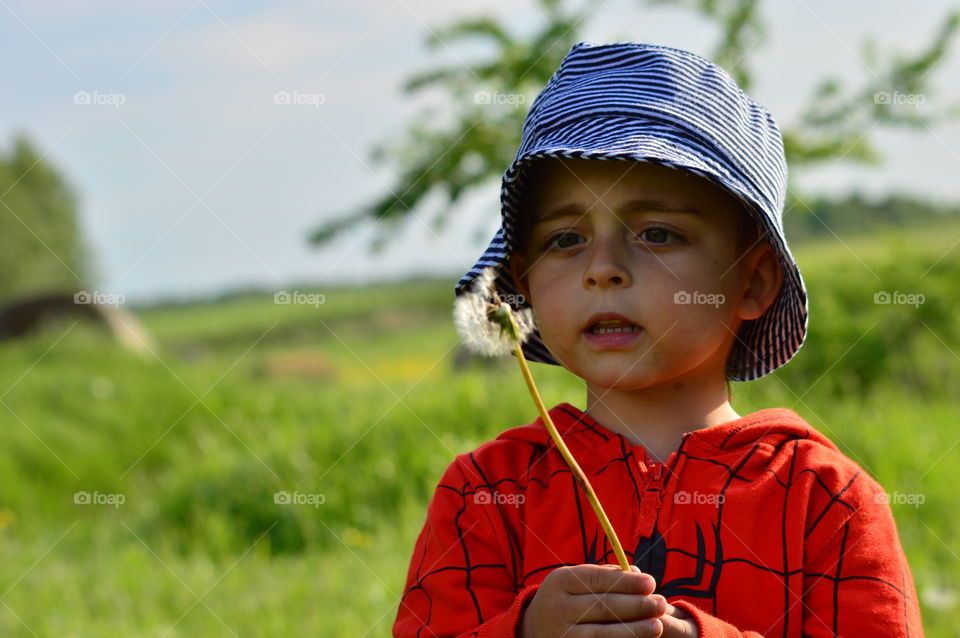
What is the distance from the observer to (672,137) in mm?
1794

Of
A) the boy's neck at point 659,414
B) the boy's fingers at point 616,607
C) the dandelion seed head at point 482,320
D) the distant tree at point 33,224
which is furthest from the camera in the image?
the distant tree at point 33,224

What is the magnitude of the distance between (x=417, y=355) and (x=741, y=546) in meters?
10.9

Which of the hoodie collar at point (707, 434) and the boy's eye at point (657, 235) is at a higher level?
the boy's eye at point (657, 235)

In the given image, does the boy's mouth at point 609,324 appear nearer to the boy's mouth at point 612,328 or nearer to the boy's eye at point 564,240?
the boy's mouth at point 612,328

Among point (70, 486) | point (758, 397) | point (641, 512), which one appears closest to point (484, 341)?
point (641, 512)

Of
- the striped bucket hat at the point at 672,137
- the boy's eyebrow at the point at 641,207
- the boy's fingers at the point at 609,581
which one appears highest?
the striped bucket hat at the point at 672,137

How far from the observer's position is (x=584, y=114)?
1.89m

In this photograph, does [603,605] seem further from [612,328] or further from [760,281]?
[760,281]

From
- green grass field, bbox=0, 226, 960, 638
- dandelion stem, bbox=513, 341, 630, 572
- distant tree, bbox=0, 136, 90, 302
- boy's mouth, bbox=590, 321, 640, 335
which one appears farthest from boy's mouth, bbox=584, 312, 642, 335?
distant tree, bbox=0, 136, 90, 302

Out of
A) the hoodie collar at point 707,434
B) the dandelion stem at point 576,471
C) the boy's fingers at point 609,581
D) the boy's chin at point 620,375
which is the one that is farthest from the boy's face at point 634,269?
the boy's fingers at point 609,581

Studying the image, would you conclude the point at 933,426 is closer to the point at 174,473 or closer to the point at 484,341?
the point at 484,341

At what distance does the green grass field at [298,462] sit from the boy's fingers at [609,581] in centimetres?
205

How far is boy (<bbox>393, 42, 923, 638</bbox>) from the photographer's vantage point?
5.30 feet

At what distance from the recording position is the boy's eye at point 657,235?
68.9 inches
